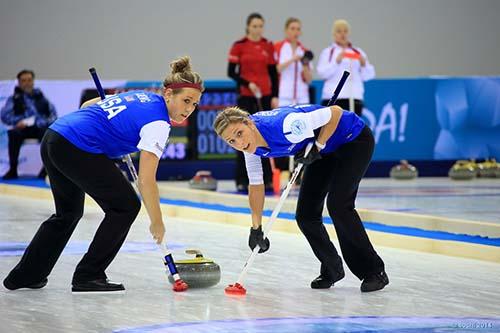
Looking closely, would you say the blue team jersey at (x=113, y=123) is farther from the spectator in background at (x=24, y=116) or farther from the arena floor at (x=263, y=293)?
the spectator in background at (x=24, y=116)

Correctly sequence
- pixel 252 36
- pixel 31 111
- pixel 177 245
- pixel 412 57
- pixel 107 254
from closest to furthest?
pixel 107 254 < pixel 177 245 < pixel 252 36 < pixel 31 111 < pixel 412 57

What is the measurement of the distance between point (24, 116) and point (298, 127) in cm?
727

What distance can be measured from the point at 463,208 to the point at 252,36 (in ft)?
8.13

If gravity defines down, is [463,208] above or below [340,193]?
below

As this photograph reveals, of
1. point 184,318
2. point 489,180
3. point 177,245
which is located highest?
point 184,318

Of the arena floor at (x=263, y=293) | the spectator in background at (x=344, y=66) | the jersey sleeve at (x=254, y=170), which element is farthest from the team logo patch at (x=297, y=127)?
the spectator in background at (x=344, y=66)

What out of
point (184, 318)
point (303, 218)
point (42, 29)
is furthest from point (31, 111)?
point (184, 318)

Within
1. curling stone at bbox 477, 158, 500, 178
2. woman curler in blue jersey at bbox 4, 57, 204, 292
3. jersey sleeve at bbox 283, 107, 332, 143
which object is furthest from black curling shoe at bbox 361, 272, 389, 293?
curling stone at bbox 477, 158, 500, 178

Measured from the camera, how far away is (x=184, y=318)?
15.1ft

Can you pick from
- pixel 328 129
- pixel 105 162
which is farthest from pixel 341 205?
pixel 105 162

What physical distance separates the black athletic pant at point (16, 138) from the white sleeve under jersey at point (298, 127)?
6.92 metres

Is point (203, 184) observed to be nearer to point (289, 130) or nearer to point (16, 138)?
point (16, 138)

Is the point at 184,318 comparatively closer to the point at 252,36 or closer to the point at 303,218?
the point at 303,218

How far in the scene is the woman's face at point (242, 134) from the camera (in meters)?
5.01
